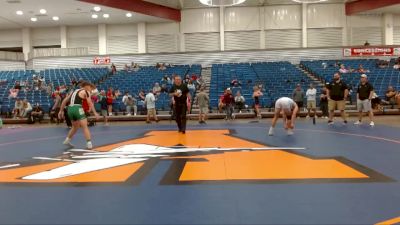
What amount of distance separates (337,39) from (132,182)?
1070 inches

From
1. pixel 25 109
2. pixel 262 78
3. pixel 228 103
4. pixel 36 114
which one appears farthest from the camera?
pixel 262 78

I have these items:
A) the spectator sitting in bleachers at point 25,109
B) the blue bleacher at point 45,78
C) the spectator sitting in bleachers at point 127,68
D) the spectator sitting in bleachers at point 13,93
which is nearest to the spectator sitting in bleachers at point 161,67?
the spectator sitting in bleachers at point 127,68

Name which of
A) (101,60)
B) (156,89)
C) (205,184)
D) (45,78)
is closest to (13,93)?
(45,78)

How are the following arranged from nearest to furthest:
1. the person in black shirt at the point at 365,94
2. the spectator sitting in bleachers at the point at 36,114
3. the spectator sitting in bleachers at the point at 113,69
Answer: the person in black shirt at the point at 365,94 < the spectator sitting in bleachers at the point at 36,114 < the spectator sitting in bleachers at the point at 113,69

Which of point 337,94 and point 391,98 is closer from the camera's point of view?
point 337,94

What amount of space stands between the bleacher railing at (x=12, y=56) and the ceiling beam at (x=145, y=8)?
10041mm

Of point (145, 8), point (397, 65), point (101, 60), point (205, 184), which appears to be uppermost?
point (145, 8)

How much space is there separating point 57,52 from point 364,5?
22.5 meters

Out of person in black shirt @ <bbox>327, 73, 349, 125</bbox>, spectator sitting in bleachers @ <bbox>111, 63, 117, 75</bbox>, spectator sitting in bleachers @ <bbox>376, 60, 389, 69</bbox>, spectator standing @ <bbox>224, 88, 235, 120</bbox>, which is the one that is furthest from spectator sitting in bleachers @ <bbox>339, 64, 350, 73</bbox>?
spectator sitting in bleachers @ <bbox>111, 63, 117, 75</bbox>

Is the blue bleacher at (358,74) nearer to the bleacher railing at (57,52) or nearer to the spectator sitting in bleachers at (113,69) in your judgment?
the spectator sitting in bleachers at (113,69)

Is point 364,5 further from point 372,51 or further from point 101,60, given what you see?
point 101,60

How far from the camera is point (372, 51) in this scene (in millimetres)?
26859

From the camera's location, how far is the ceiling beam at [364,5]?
83.9ft

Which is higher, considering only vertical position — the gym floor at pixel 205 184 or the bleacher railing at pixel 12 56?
the bleacher railing at pixel 12 56
